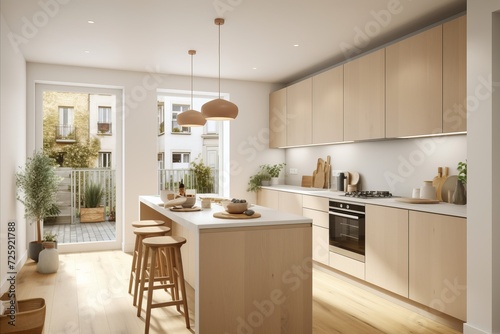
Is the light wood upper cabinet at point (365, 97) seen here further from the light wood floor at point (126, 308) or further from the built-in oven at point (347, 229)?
the light wood floor at point (126, 308)

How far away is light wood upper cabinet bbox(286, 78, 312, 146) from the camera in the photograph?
5.47 m

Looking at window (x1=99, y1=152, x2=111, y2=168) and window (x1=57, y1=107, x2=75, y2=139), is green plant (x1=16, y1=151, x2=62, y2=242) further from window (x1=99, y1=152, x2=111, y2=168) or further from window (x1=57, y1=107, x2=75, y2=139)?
window (x1=57, y1=107, x2=75, y2=139)

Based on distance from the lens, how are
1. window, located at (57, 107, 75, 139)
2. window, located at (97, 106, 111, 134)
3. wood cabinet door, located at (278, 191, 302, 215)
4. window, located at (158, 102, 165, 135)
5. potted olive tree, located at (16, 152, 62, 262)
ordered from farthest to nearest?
window, located at (158, 102, 165, 135) → window, located at (97, 106, 111, 134) → window, located at (57, 107, 75, 139) → wood cabinet door, located at (278, 191, 302, 215) → potted olive tree, located at (16, 152, 62, 262)

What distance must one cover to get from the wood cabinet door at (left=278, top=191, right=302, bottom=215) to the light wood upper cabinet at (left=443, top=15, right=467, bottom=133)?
210cm

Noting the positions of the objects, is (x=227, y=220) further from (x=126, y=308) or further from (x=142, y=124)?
(x=142, y=124)

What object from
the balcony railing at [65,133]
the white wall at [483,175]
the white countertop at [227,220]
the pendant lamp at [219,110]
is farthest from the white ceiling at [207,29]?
the balcony railing at [65,133]

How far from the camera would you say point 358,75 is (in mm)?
4480

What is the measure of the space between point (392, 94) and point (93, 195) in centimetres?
515

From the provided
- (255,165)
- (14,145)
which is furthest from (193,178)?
(14,145)

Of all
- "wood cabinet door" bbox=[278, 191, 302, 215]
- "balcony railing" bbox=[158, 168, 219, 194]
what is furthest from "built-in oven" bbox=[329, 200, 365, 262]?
"balcony railing" bbox=[158, 168, 219, 194]

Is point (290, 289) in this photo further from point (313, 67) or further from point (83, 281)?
point (313, 67)

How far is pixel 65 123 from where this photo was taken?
10.8m

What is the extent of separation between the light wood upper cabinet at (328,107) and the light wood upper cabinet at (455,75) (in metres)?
1.48

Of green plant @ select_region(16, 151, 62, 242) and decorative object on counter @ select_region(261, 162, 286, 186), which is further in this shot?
decorative object on counter @ select_region(261, 162, 286, 186)
